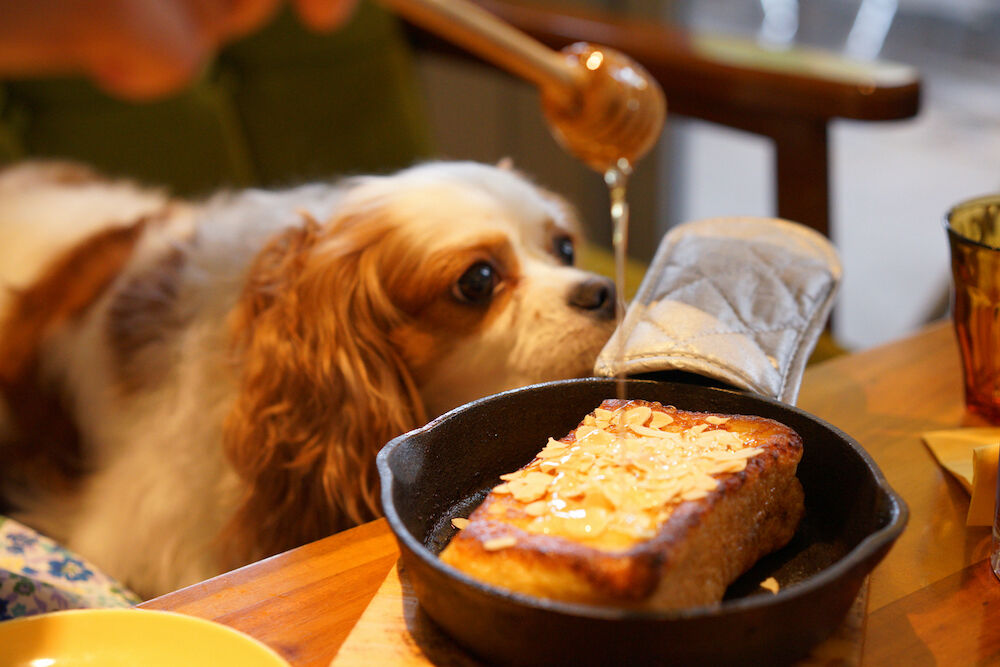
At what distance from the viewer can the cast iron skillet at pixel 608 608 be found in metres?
0.51

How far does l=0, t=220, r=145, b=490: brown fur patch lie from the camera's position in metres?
1.27

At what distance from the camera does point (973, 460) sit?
0.80 metres

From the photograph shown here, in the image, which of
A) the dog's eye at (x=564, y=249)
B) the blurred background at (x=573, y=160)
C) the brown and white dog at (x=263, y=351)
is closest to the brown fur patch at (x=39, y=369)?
the brown and white dog at (x=263, y=351)

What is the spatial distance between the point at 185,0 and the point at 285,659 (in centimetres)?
40

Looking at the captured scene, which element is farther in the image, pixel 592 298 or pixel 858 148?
pixel 858 148

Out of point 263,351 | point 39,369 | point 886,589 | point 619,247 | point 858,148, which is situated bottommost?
point 858,148

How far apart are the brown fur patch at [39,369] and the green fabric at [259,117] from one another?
441 mm

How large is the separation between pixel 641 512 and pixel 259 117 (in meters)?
1.61

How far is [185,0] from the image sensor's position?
516mm

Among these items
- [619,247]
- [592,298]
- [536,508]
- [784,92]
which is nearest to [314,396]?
[592,298]

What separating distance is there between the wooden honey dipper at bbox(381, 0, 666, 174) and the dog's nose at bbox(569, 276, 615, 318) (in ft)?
0.93

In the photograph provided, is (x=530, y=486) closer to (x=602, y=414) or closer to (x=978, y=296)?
(x=602, y=414)

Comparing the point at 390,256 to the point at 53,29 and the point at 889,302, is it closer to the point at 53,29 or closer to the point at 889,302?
the point at 53,29

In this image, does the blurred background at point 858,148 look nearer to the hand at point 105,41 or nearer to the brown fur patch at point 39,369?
the brown fur patch at point 39,369
